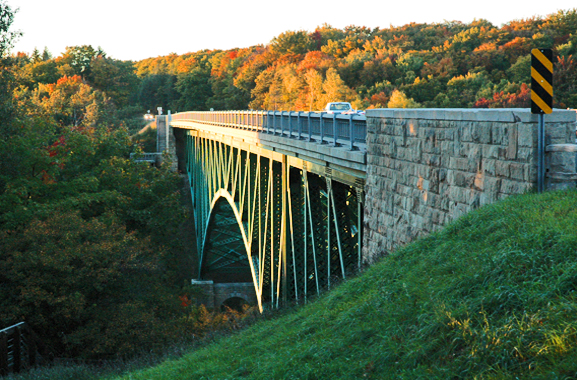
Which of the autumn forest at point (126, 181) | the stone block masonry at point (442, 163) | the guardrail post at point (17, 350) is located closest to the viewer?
the stone block masonry at point (442, 163)

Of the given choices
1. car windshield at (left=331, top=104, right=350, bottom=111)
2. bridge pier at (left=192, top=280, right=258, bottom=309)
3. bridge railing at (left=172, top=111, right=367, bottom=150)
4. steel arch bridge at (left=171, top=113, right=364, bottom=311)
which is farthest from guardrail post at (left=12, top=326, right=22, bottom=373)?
bridge pier at (left=192, top=280, right=258, bottom=309)

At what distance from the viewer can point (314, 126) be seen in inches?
527

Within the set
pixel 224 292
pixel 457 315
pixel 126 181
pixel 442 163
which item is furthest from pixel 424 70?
pixel 457 315

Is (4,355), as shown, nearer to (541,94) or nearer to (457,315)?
(457,315)

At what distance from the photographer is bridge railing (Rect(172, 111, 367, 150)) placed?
36.8 feet

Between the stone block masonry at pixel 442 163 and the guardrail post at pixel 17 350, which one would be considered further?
the guardrail post at pixel 17 350

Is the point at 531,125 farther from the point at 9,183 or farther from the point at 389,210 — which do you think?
the point at 9,183

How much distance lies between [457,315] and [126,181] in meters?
25.1

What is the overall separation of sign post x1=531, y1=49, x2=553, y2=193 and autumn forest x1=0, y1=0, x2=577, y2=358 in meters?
7.91

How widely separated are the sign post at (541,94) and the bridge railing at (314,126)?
13.7 feet

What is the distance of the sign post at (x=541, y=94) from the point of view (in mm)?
6371

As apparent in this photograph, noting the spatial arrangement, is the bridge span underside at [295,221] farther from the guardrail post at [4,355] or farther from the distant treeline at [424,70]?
the distant treeline at [424,70]

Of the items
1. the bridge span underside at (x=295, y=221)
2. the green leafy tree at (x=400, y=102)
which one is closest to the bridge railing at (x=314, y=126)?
the bridge span underside at (x=295, y=221)

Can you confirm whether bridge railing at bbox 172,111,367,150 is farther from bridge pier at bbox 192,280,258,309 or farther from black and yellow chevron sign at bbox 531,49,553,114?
bridge pier at bbox 192,280,258,309
